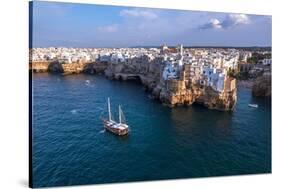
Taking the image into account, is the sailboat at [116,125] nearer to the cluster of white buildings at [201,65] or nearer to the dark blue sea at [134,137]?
the dark blue sea at [134,137]

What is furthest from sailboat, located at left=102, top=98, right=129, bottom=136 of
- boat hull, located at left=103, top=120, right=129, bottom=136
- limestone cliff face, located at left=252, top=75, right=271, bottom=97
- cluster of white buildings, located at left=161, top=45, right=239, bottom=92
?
limestone cliff face, located at left=252, top=75, right=271, bottom=97

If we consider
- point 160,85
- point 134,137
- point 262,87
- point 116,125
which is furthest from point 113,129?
point 262,87

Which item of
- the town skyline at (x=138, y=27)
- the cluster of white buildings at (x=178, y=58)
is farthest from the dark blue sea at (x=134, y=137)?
the town skyline at (x=138, y=27)

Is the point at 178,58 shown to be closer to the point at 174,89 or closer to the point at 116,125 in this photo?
the point at 174,89

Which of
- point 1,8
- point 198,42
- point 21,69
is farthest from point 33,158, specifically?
point 198,42

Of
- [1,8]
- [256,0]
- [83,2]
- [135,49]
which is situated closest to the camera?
[1,8]
